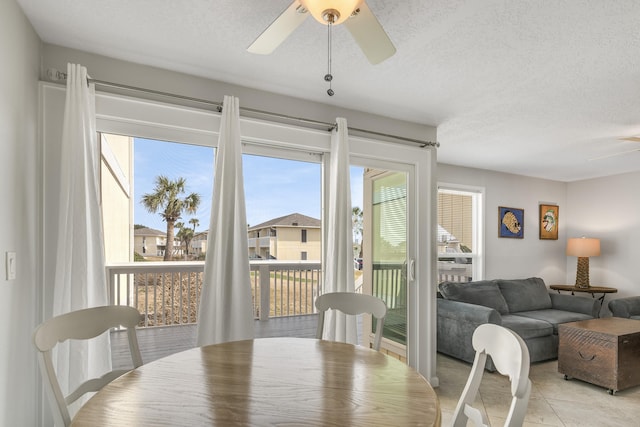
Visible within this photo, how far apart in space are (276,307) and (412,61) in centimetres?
224

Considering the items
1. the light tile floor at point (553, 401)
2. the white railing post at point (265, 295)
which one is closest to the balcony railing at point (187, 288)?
the white railing post at point (265, 295)

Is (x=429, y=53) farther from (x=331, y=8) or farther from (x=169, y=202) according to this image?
(x=169, y=202)

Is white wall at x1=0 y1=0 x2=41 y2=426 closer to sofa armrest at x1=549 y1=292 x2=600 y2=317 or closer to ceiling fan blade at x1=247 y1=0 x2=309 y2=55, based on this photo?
ceiling fan blade at x1=247 y1=0 x2=309 y2=55

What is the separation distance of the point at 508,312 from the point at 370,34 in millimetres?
4329

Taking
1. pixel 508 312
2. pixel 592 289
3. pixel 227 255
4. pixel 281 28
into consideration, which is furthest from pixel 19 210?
pixel 592 289

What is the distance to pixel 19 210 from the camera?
1.79m

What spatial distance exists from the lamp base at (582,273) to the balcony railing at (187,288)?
437cm

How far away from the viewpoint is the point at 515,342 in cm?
110

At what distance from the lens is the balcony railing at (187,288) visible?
8.45 feet

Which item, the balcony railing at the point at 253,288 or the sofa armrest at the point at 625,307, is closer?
the balcony railing at the point at 253,288

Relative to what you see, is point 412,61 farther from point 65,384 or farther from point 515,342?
point 65,384

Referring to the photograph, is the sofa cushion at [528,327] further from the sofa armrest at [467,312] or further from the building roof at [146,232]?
the building roof at [146,232]

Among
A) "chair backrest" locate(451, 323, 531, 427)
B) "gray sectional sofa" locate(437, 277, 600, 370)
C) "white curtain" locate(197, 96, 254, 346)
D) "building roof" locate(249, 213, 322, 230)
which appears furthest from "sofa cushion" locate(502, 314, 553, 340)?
"chair backrest" locate(451, 323, 531, 427)

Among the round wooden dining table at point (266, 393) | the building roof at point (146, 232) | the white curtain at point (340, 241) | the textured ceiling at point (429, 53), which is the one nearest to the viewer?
the round wooden dining table at point (266, 393)
